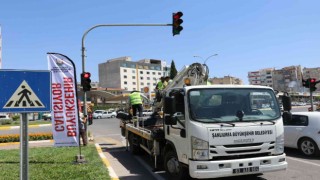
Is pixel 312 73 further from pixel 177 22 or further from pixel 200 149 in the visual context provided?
pixel 200 149

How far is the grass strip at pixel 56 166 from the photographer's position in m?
7.84

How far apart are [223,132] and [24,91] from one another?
3703mm

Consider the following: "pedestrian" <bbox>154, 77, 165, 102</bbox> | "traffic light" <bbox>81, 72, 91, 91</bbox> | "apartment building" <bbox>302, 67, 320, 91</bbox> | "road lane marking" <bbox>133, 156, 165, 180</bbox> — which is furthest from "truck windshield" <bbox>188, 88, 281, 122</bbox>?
"apartment building" <bbox>302, 67, 320, 91</bbox>

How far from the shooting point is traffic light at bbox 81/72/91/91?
12664mm

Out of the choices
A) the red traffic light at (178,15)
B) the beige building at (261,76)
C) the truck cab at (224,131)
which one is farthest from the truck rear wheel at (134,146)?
the beige building at (261,76)

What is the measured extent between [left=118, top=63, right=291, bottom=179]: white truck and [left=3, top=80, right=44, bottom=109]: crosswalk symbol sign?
3.15 meters

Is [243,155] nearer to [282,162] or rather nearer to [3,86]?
[282,162]

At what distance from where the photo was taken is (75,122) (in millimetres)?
10164

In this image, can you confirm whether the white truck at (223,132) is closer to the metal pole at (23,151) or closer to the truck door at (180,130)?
the truck door at (180,130)

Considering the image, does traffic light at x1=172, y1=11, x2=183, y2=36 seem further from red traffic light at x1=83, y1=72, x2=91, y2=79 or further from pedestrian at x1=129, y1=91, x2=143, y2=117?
red traffic light at x1=83, y1=72, x2=91, y2=79

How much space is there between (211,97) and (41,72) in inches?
142

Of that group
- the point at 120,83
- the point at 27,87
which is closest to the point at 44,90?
the point at 27,87

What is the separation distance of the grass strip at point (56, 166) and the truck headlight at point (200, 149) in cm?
229

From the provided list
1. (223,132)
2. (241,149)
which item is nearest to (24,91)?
(223,132)
